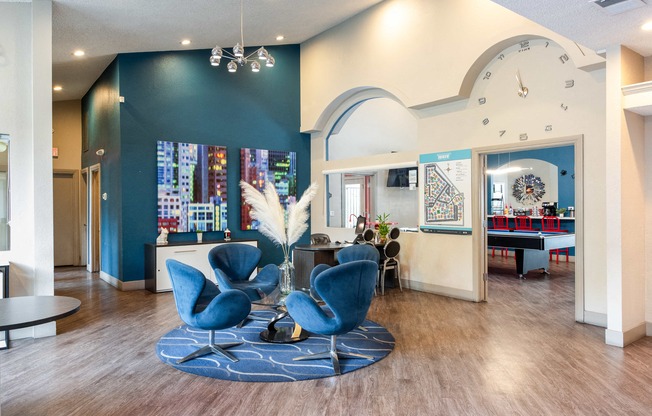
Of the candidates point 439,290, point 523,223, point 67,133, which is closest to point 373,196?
point 439,290

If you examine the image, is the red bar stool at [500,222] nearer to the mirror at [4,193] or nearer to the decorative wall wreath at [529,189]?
the decorative wall wreath at [529,189]

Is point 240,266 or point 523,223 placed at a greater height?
point 523,223

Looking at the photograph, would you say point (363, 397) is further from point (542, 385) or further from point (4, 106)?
point (4, 106)

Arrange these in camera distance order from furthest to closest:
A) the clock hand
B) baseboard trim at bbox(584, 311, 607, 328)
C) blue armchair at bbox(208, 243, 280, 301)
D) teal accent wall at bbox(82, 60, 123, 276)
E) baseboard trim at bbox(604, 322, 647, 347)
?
teal accent wall at bbox(82, 60, 123, 276)
the clock hand
blue armchair at bbox(208, 243, 280, 301)
baseboard trim at bbox(584, 311, 607, 328)
baseboard trim at bbox(604, 322, 647, 347)

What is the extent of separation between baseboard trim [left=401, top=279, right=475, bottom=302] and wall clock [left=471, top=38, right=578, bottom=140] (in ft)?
7.58

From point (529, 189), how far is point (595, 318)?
697 cm

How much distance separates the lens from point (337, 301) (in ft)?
11.4

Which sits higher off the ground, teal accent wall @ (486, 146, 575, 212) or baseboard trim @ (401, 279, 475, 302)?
teal accent wall @ (486, 146, 575, 212)

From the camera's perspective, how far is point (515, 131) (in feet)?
18.6

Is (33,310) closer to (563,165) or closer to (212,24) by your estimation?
(212,24)

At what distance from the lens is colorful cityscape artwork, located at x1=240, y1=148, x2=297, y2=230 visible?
26.9 ft

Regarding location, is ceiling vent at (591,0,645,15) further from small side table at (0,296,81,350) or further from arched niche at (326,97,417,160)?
small side table at (0,296,81,350)

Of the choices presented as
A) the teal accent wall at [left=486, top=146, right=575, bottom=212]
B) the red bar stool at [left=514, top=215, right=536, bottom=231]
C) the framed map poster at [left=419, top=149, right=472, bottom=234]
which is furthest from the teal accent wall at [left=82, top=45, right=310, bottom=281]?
the teal accent wall at [left=486, top=146, right=575, bottom=212]

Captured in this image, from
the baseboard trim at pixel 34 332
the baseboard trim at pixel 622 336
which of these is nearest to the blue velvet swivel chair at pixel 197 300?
the baseboard trim at pixel 34 332
